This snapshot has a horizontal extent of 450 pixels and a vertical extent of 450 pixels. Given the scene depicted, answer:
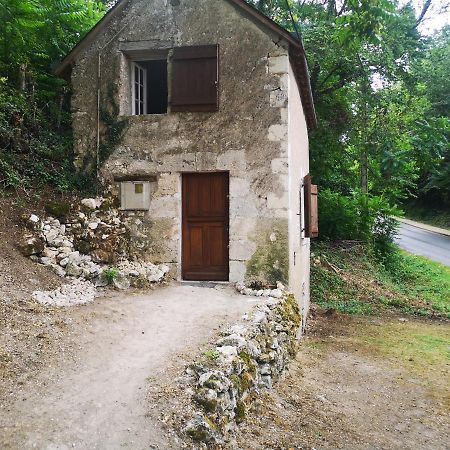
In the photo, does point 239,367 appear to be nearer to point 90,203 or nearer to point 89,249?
point 89,249

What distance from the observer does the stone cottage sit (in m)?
7.46

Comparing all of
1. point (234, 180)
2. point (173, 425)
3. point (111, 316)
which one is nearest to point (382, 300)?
point (234, 180)

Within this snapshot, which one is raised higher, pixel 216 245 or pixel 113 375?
pixel 216 245

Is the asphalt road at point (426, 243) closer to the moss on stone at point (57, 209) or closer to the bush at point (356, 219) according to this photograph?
the bush at point (356, 219)

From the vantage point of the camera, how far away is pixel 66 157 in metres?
8.40

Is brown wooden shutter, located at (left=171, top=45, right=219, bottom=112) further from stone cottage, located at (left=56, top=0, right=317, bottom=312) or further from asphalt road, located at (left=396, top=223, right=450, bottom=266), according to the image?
asphalt road, located at (left=396, top=223, right=450, bottom=266)

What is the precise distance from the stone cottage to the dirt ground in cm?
155

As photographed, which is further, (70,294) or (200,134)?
(200,134)

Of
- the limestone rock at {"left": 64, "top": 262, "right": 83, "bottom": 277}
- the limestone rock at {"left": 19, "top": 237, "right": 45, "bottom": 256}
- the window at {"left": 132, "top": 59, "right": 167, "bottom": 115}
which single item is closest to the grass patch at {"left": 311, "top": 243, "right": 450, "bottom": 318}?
the window at {"left": 132, "top": 59, "right": 167, "bottom": 115}

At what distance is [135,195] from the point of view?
7969mm

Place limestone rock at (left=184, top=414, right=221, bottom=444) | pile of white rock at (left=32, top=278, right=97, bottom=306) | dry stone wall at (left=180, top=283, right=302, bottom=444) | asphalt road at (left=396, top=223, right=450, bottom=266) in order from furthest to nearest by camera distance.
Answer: asphalt road at (left=396, top=223, right=450, bottom=266) < pile of white rock at (left=32, top=278, right=97, bottom=306) < dry stone wall at (left=180, top=283, right=302, bottom=444) < limestone rock at (left=184, top=414, right=221, bottom=444)

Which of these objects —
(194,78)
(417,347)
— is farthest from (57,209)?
(417,347)

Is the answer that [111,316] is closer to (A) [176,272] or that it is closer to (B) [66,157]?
(A) [176,272]

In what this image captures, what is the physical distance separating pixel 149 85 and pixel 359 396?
25.5 ft
